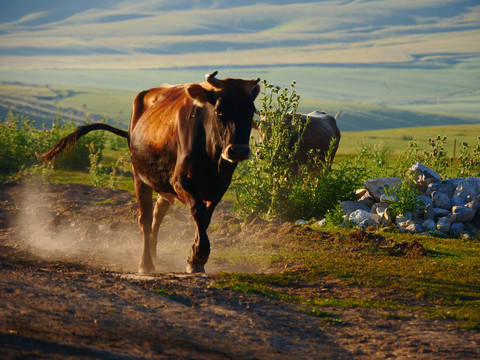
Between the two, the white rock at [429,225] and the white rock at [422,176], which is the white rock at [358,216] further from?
the white rock at [422,176]

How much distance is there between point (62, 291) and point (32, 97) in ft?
376

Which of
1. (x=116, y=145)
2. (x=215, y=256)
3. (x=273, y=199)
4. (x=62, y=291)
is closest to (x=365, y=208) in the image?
(x=273, y=199)

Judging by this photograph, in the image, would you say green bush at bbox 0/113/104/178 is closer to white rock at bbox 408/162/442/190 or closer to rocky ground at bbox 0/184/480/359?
white rock at bbox 408/162/442/190

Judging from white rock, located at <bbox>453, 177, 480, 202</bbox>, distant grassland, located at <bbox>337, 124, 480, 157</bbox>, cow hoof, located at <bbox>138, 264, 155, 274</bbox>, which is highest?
white rock, located at <bbox>453, 177, 480, 202</bbox>

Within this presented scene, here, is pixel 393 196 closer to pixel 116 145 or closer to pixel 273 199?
pixel 273 199

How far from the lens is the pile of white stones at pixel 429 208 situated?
40.1 ft

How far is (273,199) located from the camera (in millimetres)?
12945

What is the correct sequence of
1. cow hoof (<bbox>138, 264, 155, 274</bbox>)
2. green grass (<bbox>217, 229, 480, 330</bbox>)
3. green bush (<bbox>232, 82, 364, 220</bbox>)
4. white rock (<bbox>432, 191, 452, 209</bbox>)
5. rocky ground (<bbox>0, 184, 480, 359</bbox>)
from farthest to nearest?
green bush (<bbox>232, 82, 364, 220</bbox>)
white rock (<bbox>432, 191, 452, 209</bbox>)
cow hoof (<bbox>138, 264, 155, 274</bbox>)
green grass (<bbox>217, 229, 480, 330</bbox>)
rocky ground (<bbox>0, 184, 480, 359</bbox>)

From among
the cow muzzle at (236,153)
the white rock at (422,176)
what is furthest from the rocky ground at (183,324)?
the white rock at (422,176)

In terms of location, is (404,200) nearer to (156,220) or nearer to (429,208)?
(429,208)

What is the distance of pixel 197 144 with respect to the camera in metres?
8.72

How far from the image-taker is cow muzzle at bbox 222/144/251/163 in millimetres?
7930

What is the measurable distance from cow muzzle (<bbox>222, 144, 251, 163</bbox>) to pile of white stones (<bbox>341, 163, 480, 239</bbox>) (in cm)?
488

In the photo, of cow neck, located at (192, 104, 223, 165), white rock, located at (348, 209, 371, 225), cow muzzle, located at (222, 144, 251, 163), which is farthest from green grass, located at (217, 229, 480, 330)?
cow neck, located at (192, 104, 223, 165)
